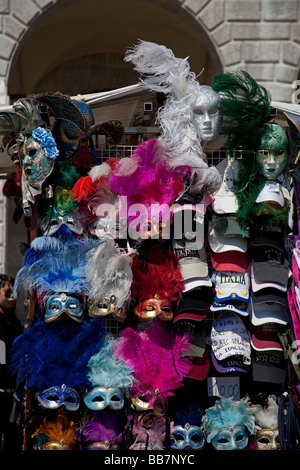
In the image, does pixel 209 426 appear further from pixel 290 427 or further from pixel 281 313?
pixel 281 313

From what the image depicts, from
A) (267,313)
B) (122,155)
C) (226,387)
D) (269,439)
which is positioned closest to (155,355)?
(226,387)

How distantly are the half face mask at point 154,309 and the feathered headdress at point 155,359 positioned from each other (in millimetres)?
101

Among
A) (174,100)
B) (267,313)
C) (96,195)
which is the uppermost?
(174,100)

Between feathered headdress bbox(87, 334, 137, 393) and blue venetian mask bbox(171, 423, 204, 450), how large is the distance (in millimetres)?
378

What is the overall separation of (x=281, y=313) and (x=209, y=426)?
76cm

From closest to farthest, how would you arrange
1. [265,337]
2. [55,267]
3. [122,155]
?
[55,267] < [265,337] < [122,155]

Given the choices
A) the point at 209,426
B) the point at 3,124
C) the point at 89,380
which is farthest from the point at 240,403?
the point at 3,124

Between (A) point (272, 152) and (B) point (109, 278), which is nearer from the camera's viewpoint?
(B) point (109, 278)

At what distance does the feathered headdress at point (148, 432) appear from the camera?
4344 millimetres

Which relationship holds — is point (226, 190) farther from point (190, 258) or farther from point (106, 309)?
point (106, 309)

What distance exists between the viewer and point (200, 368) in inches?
176

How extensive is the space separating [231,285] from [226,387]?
59 centimetres

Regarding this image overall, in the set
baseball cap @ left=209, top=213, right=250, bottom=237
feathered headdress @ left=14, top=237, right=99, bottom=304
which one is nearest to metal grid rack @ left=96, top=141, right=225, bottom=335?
baseball cap @ left=209, top=213, right=250, bottom=237

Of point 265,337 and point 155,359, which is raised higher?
point 265,337
